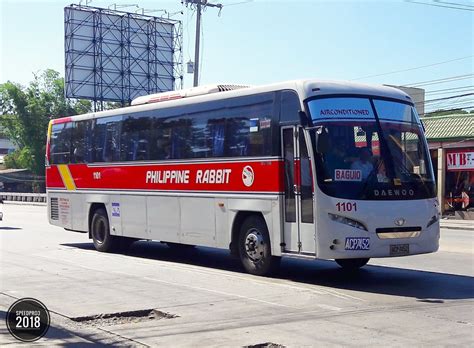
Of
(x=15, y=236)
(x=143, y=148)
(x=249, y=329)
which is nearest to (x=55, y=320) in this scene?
(x=249, y=329)

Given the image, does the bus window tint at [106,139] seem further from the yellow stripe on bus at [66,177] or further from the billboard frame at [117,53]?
the billboard frame at [117,53]

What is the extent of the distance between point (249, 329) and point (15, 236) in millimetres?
14927

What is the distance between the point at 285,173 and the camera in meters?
11.7

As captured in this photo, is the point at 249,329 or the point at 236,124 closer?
the point at 249,329

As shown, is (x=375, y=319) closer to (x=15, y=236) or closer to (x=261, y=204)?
(x=261, y=204)

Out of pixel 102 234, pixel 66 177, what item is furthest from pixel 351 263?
pixel 66 177

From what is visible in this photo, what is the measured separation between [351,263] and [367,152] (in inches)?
113

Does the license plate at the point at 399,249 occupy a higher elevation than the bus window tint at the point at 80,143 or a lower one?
lower

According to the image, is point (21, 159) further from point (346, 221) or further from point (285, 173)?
point (346, 221)

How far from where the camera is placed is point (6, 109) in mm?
81250

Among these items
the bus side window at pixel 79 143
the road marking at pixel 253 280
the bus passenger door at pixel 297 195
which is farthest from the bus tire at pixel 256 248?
the bus side window at pixel 79 143

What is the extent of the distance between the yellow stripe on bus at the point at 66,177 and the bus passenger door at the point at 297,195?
8.54 meters

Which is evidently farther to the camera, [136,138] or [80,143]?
[80,143]

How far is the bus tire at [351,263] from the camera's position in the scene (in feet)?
42.9
